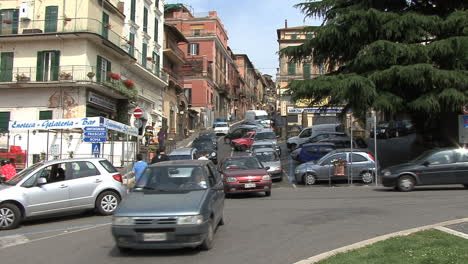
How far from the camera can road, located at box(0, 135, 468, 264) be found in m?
7.42

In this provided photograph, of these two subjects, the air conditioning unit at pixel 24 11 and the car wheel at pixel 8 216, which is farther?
the air conditioning unit at pixel 24 11

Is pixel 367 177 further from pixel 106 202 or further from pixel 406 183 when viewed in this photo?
pixel 106 202

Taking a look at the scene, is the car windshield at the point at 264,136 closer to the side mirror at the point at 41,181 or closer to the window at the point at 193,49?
the side mirror at the point at 41,181

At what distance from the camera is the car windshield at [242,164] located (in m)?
17.6

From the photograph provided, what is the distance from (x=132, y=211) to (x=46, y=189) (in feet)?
17.0

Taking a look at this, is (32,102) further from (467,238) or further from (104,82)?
(467,238)

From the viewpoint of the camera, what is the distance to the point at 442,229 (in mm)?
8070

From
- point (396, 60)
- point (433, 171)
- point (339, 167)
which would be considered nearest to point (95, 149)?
point (339, 167)

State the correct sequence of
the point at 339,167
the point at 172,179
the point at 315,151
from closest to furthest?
the point at 172,179 → the point at 339,167 → the point at 315,151

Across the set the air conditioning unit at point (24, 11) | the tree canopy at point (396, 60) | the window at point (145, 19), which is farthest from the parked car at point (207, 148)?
the air conditioning unit at point (24, 11)

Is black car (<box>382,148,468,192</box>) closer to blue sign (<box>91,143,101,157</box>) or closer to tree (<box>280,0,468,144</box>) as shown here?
tree (<box>280,0,468,144</box>)

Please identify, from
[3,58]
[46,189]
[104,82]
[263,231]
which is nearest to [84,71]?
[104,82]

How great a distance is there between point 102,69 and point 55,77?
334 cm

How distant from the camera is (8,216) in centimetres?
1085
